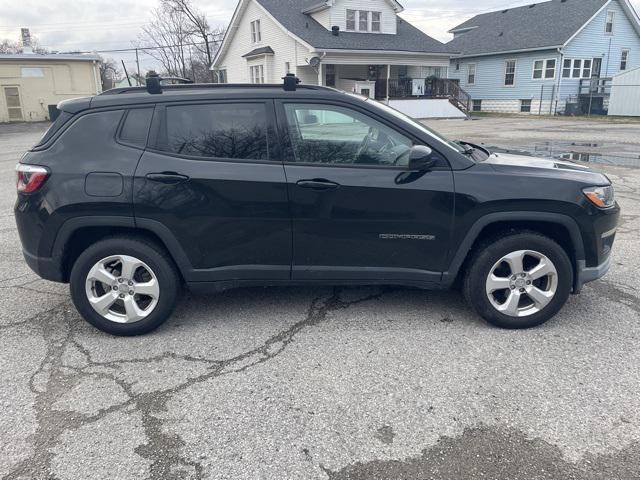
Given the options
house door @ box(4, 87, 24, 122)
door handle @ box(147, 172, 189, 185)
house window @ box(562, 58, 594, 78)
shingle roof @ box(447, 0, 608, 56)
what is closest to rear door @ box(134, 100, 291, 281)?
door handle @ box(147, 172, 189, 185)

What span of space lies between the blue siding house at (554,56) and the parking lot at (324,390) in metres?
28.9

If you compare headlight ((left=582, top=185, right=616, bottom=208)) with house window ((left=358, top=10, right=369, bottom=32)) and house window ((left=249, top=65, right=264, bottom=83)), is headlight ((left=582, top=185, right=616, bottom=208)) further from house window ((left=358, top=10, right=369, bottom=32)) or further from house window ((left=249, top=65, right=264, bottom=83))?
house window ((left=249, top=65, right=264, bottom=83))

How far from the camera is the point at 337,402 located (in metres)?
2.99

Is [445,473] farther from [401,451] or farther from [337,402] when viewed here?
[337,402]

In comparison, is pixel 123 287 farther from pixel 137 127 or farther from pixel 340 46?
pixel 340 46

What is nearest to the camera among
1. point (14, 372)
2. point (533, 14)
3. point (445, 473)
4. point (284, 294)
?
point (445, 473)

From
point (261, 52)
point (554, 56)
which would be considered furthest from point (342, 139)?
point (554, 56)

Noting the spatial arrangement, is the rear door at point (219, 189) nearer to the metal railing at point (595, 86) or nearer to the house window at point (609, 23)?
the metal railing at point (595, 86)

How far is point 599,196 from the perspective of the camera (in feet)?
12.1

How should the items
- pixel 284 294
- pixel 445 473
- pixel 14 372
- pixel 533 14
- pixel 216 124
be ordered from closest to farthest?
pixel 445 473 → pixel 14 372 → pixel 216 124 → pixel 284 294 → pixel 533 14

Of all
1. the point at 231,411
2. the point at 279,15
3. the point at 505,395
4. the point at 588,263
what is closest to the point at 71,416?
the point at 231,411

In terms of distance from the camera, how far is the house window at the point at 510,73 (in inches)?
1383

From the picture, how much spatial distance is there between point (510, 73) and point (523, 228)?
1403 inches

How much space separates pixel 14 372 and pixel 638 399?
390cm
